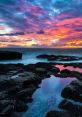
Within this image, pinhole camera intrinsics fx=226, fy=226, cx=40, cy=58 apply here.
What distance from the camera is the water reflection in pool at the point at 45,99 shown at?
52.8 ft

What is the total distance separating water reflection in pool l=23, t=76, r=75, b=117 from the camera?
1609 centimetres

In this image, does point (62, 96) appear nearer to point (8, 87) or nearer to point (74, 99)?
point (74, 99)

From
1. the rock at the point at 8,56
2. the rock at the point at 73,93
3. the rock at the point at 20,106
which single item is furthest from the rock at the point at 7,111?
the rock at the point at 8,56

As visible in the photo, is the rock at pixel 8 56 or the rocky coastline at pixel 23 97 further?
the rock at pixel 8 56

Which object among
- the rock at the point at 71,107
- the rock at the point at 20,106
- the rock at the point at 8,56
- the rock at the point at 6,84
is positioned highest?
the rock at the point at 6,84

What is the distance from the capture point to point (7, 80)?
23922 millimetres

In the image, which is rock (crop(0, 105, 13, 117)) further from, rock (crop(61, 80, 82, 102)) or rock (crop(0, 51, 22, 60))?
rock (crop(0, 51, 22, 60))

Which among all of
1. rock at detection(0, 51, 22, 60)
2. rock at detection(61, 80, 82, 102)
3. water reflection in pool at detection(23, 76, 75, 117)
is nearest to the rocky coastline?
rock at detection(61, 80, 82, 102)

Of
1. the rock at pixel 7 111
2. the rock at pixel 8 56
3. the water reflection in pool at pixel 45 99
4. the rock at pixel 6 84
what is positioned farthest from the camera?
the rock at pixel 8 56

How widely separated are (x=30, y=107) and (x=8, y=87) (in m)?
5.78

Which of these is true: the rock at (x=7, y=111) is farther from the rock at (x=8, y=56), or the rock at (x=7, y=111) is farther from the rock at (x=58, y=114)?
the rock at (x=8, y=56)

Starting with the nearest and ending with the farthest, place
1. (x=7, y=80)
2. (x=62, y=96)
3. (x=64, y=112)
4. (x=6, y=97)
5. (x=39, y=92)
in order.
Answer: (x=64, y=112)
(x=6, y=97)
(x=62, y=96)
(x=39, y=92)
(x=7, y=80)

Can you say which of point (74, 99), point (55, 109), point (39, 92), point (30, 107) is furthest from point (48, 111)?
point (39, 92)

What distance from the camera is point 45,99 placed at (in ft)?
63.3
